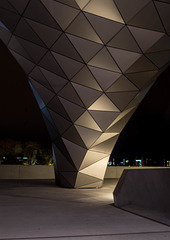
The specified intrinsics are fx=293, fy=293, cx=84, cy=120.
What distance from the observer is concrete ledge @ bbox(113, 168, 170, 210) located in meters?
10.1

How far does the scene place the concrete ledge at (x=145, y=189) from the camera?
33.2ft

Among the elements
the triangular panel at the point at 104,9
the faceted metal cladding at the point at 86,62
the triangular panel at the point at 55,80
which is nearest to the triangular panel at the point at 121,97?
the faceted metal cladding at the point at 86,62

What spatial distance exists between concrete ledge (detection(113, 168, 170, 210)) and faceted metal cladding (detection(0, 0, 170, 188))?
23.6ft

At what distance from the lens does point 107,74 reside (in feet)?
58.4

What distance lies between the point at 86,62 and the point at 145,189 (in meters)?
9.08

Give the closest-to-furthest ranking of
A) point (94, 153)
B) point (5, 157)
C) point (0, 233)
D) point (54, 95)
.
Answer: point (0, 233)
point (54, 95)
point (94, 153)
point (5, 157)

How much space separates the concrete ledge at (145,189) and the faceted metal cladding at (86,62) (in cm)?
719

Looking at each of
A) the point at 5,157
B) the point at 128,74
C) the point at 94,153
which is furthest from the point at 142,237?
the point at 5,157

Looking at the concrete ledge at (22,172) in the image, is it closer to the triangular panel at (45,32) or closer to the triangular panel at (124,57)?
the triangular panel at (45,32)

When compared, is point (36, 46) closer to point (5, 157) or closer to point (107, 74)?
point (107, 74)

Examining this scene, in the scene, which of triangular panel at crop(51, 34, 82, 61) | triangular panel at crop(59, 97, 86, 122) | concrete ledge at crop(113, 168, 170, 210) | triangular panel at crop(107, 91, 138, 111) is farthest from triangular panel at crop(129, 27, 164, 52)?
concrete ledge at crop(113, 168, 170, 210)

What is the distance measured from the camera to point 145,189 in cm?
1119

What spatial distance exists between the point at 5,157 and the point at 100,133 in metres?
24.7

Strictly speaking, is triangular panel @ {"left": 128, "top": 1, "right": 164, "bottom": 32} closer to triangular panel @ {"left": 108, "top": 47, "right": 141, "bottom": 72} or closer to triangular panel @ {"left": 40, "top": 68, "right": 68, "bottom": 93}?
triangular panel @ {"left": 108, "top": 47, "right": 141, "bottom": 72}
